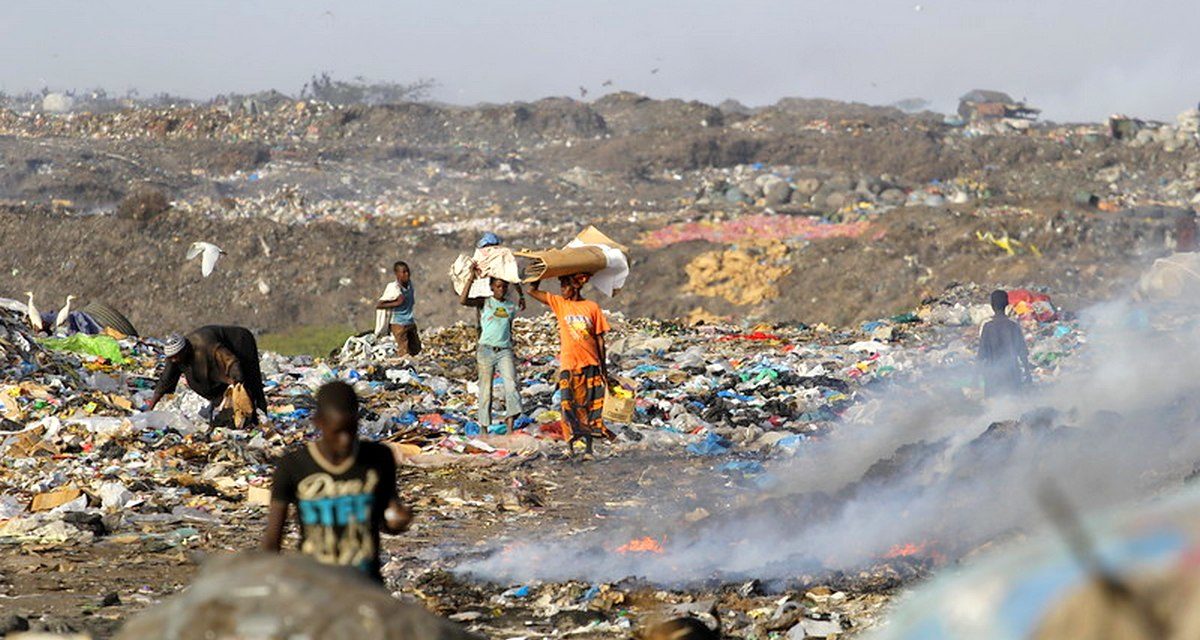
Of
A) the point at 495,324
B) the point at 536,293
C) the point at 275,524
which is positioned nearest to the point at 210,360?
the point at 495,324

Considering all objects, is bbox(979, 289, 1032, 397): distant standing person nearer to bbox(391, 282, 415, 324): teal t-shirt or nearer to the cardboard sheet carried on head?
the cardboard sheet carried on head

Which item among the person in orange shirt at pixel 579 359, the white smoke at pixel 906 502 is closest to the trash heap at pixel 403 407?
the person in orange shirt at pixel 579 359

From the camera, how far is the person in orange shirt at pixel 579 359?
31.1 ft

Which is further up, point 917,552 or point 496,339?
point 496,339

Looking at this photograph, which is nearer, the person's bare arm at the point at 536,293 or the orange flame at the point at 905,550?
the orange flame at the point at 905,550

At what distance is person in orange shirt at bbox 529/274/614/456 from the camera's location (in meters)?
9.49

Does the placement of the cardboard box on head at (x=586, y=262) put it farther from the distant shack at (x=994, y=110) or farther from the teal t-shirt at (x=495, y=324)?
the distant shack at (x=994, y=110)

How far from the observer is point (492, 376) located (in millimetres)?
10453

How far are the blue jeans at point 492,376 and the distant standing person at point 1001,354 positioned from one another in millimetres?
3290

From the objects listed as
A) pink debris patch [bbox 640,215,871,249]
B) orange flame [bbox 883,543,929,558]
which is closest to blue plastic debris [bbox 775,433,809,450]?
orange flame [bbox 883,543,929,558]

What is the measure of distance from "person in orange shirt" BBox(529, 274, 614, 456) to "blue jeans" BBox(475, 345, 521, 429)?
0.60 m

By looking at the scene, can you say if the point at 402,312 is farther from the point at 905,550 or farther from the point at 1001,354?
the point at 905,550

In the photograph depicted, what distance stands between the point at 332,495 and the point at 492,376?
656 cm

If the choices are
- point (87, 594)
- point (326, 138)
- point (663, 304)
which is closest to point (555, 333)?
point (663, 304)
